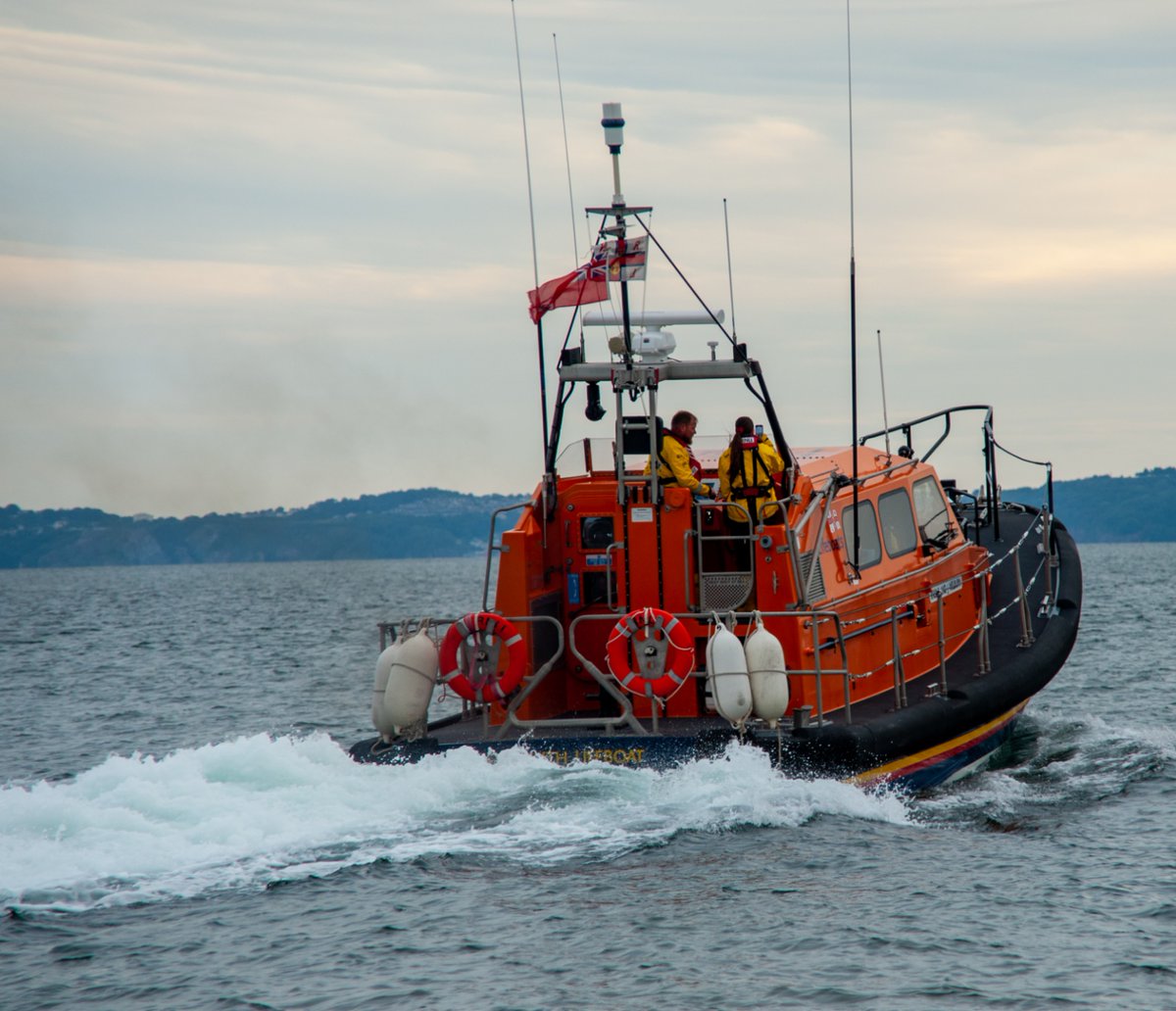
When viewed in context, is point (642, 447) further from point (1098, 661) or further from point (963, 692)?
point (1098, 661)

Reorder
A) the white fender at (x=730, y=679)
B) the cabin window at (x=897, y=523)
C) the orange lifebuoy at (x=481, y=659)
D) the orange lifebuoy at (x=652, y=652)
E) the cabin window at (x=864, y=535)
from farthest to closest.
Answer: the cabin window at (x=897, y=523) < the cabin window at (x=864, y=535) < the orange lifebuoy at (x=481, y=659) < the orange lifebuoy at (x=652, y=652) < the white fender at (x=730, y=679)

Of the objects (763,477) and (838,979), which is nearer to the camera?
(838,979)

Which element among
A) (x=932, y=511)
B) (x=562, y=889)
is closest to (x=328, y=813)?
(x=562, y=889)

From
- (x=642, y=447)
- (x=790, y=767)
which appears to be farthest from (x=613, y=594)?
(x=790, y=767)

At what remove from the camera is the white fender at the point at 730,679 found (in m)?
8.93

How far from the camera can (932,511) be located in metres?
12.3

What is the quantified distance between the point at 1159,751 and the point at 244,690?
13464mm

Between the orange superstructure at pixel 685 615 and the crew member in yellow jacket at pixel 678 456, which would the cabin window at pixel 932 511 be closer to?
the orange superstructure at pixel 685 615

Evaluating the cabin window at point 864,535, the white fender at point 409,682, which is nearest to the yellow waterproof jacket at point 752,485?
the cabin window at point 864,535

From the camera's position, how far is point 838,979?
6.81 m

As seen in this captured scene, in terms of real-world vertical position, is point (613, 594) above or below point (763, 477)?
below

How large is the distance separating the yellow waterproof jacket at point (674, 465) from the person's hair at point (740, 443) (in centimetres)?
30

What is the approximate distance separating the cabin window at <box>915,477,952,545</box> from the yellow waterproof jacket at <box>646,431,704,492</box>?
2.71 m

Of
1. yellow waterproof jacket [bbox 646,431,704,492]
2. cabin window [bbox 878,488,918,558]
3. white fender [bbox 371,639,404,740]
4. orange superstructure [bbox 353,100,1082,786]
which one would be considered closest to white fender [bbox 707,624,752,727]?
orange superstructure [bbox 353,100,1082,786]
